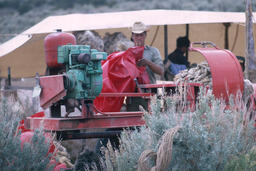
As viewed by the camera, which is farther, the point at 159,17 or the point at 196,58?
the point at 196,58

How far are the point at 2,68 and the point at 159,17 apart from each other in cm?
483

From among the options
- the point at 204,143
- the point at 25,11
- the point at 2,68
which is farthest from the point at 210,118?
the point at 25,11

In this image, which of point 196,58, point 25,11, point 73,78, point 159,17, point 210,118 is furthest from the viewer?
point 25,11

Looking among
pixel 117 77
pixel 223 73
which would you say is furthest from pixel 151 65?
pixel 223 73

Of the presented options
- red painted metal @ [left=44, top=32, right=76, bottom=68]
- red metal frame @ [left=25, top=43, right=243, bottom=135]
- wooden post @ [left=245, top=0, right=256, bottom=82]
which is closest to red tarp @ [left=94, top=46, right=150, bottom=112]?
red metal frame @ [left=25, top=43, right=243, bottom=135]

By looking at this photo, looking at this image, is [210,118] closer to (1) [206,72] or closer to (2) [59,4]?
(1) [206,72]

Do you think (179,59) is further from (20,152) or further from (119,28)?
(20,152)

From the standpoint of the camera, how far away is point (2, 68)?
12.9 metres

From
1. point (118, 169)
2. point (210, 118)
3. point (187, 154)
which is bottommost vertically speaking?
point (118, 169)

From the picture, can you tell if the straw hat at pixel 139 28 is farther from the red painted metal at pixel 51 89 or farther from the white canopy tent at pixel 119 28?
the white canopy tent at pixel 119 28

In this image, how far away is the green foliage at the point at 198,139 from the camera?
352 cm

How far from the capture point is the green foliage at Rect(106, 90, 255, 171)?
3.52 metres

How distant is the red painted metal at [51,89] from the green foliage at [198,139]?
3.35 ft

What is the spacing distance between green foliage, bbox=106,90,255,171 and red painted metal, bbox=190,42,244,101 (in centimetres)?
99
